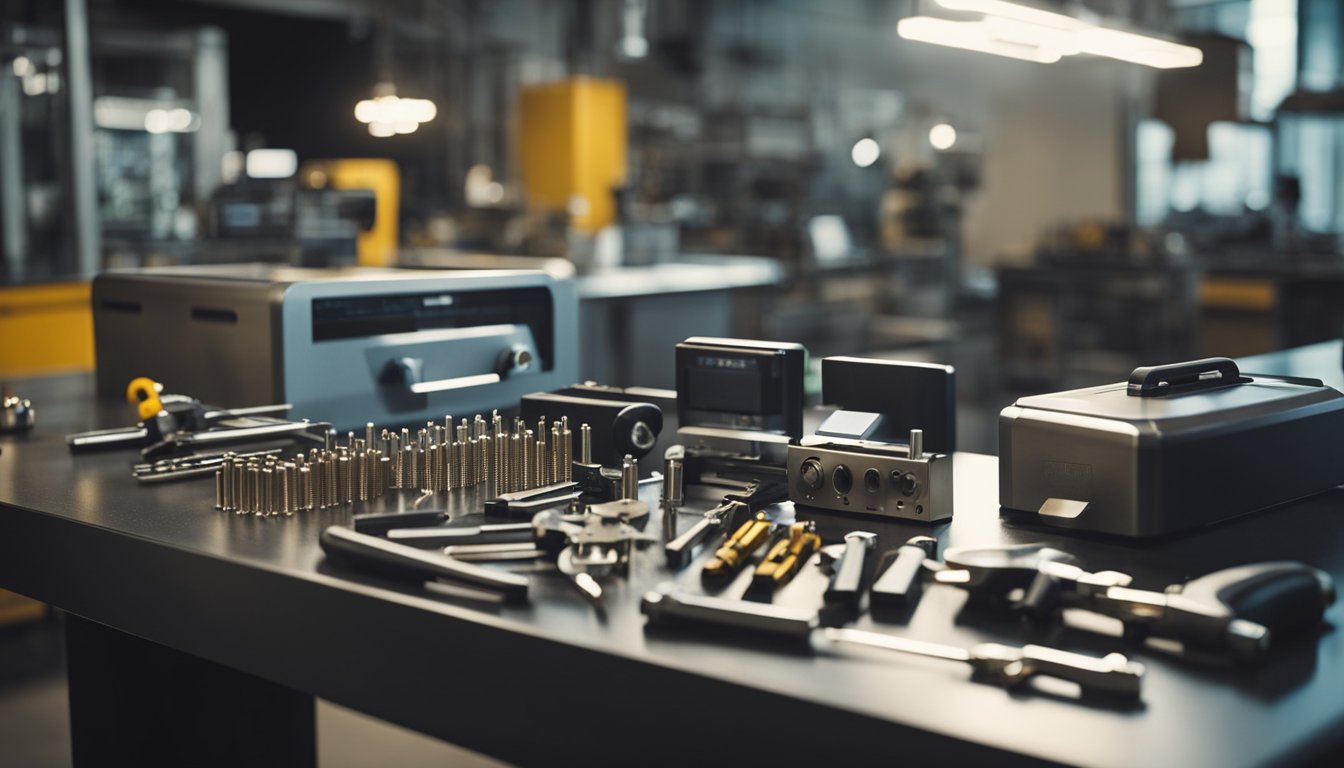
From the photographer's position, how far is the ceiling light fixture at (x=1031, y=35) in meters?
2.55

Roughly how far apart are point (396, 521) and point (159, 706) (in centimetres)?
81

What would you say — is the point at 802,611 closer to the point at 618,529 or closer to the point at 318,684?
the point at 618,529

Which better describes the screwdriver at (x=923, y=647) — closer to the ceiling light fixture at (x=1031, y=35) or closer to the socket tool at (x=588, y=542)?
the socket tool at (x=588, y=542)

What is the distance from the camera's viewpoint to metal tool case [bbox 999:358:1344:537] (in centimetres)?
126

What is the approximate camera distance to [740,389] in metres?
1.50

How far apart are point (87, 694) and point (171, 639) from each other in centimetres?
59

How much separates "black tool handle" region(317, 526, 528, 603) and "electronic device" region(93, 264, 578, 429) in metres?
0.80

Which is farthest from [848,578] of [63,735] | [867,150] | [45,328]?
[867,150]

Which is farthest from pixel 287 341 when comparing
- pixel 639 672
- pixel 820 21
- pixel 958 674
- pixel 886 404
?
pixel 820 21

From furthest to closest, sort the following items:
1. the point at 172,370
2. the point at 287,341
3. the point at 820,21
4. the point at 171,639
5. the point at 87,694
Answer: the point at 820,21 < the point at 172,370 < the point at 287,341 < the point at 87,694 < the point at 171,639

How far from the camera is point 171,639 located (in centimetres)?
134

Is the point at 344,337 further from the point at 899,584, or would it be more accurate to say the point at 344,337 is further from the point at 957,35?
the point at 957,35

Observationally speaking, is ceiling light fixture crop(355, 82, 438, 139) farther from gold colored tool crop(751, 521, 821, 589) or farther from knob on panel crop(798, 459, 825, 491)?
gold colored tool crop(751, 521, 821, 589)

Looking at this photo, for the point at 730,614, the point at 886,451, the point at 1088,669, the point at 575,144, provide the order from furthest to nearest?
the point at 575,144 < the point at 886,451 < the point at 730,614 < the point at 1088,669
